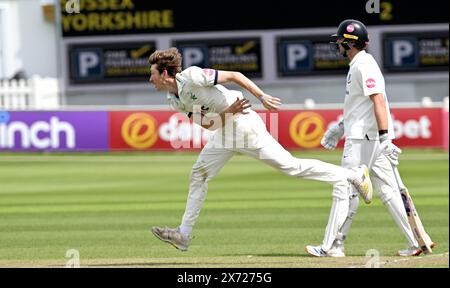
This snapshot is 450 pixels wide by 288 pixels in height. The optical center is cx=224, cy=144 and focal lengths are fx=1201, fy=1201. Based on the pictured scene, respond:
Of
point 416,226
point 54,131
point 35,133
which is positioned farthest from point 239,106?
point 35,133

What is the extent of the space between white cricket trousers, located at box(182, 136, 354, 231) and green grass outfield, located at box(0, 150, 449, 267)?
22.5 inches

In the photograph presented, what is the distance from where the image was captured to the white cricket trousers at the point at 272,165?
1003 centimetres

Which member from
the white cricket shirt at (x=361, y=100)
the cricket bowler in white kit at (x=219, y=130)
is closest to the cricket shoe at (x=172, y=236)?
the cricket bowler in white kit at (x=219, y=130)

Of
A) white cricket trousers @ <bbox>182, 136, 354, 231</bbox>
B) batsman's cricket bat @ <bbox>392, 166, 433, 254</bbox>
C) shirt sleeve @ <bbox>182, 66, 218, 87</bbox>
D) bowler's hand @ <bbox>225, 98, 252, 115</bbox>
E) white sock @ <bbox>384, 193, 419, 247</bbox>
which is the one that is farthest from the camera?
batsman's cricket bat @ <bbox>392, 166, 433, 254</bbox>

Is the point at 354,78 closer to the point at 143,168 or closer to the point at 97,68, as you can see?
the point at 143,168

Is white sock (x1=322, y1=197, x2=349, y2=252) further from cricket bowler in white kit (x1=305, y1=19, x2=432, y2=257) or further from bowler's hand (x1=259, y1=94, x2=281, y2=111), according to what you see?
bowler's hand (x1=259, y1=94, x2=281, y2=111)

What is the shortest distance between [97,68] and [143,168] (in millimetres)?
8621

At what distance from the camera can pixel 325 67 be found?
100 feet

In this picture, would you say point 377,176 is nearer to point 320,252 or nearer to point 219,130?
point 320,252

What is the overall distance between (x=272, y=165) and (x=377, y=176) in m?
1.02

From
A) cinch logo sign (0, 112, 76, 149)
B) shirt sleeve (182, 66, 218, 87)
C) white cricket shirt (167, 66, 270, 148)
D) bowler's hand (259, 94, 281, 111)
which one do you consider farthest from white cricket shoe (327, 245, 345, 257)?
cinch logo sign (0, 112, 76, 149)

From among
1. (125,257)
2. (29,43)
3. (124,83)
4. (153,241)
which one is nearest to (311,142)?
(124,83)

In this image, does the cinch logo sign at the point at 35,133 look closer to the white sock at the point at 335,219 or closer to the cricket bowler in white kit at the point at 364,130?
the cricket bowler in white kit at the point at 364,130

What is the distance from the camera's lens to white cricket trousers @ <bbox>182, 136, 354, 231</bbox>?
32.9 ft
